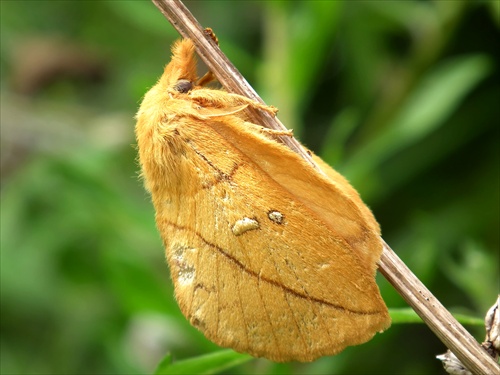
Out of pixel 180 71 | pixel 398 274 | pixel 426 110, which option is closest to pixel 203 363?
pixel 398 274

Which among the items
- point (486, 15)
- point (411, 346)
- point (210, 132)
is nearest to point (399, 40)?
point (486, 15)

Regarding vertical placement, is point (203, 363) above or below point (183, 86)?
below

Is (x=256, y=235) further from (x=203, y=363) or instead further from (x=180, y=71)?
(x=180, y=71)

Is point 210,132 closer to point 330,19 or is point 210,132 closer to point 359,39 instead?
point 330,19

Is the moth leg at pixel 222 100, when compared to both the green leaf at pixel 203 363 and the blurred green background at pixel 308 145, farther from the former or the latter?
the blurred green background at pixel 308 145

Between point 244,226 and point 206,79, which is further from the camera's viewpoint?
point 206,79

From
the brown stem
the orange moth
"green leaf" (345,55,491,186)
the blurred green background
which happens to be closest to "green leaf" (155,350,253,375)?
the orange moth
